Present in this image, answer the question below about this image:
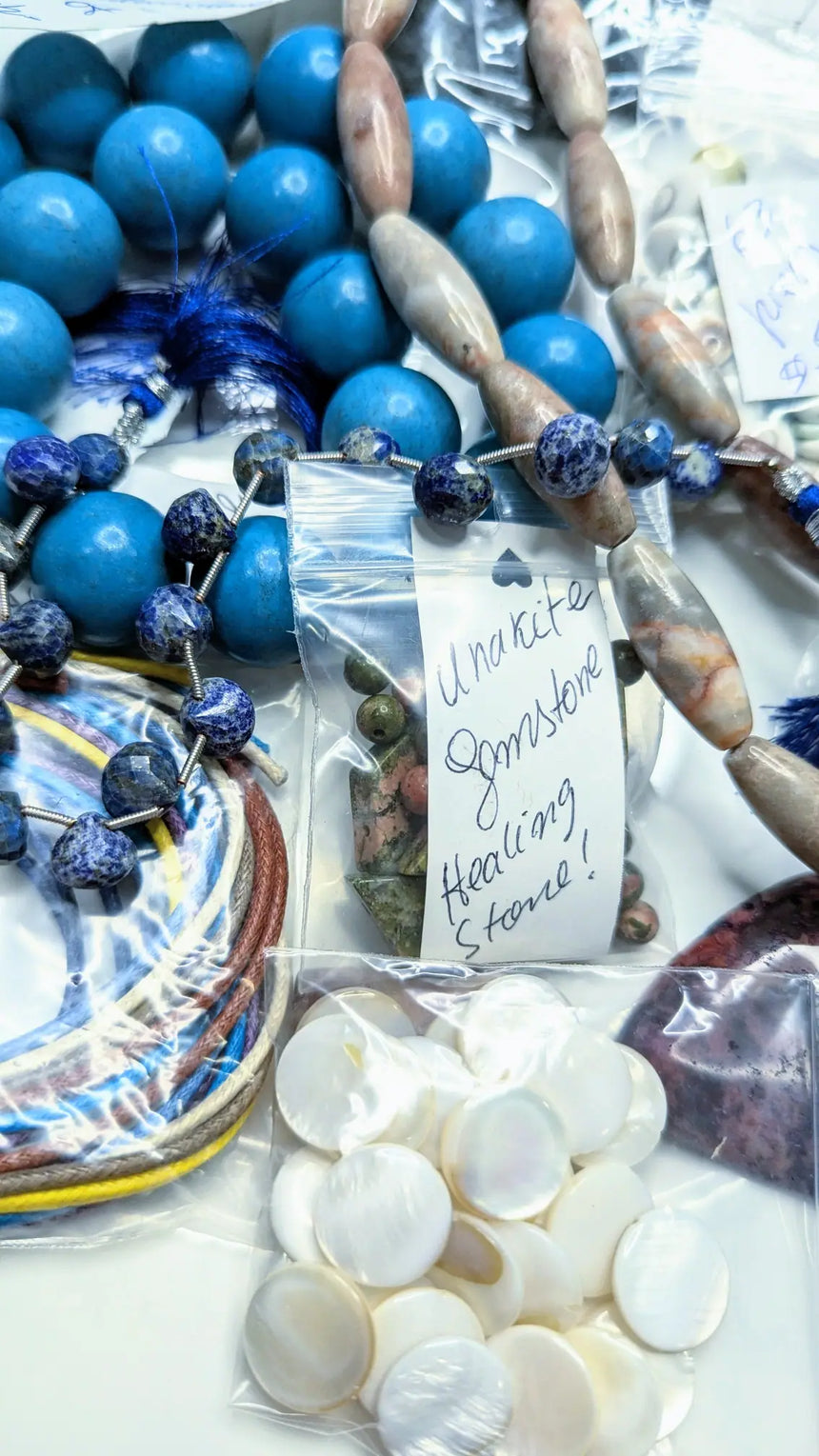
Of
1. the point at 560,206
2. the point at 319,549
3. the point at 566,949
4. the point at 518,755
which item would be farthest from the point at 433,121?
the point at 566,949

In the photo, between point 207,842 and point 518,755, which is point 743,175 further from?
point 207,842

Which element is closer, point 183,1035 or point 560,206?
point 183,1035

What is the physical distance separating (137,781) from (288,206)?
459 mm

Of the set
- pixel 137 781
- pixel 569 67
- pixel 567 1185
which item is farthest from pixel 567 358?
pixel 567 1185

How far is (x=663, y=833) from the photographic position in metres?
0.73

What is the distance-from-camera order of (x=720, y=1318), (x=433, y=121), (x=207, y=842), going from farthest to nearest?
(x=433, y=121) < (x=207, y=842) < (x=720, y=1318)

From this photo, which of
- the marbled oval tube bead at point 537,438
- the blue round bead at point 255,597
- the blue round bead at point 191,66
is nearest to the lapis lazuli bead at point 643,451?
the marbled oval tube bead at point 537,438

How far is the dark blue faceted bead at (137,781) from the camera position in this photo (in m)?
0.63

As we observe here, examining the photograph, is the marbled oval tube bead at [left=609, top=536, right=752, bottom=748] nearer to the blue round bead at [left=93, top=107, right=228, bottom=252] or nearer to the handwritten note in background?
the handwritten note in background

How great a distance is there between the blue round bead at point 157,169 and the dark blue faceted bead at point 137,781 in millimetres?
429

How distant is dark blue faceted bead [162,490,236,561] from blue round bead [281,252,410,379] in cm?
17

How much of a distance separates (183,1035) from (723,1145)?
31 centimetres

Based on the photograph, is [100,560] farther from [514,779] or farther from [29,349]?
[514,779]

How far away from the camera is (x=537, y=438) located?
680 mm
